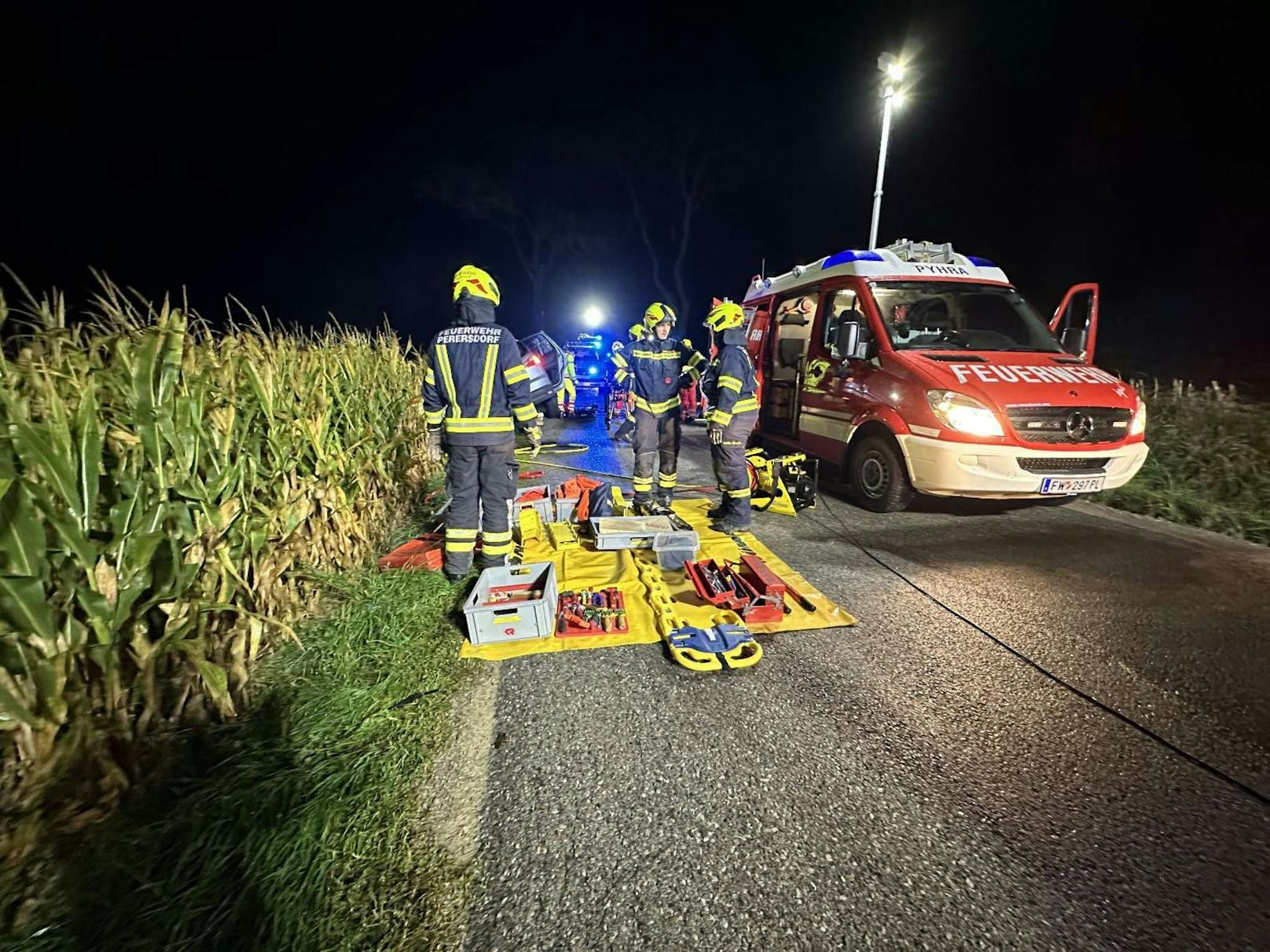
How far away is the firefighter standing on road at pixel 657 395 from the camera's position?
17.4 feet

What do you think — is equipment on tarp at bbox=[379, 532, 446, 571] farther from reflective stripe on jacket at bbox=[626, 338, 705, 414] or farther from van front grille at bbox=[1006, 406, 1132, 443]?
van front grille at bbox=[1006, 406, 1132, 443]

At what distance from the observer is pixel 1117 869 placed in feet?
5.49

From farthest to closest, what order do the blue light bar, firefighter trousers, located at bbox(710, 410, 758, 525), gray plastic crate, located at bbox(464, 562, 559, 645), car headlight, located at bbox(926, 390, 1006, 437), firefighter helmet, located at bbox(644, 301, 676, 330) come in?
the blue light bar
firefighter helmet, located at bbox(644, 301, 676, 330)
firefighter trousers, located at bbox(710, 410, 758, 525)
car headlight, located at bbox(926, 390, 1006, 437)
gray plastic crate, located at bbox(464, 562, 559, 645)

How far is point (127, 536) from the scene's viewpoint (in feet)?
6.50

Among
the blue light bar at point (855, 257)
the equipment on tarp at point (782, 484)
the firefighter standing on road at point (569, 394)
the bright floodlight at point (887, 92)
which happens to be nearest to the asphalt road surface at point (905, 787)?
the equipment on tarp at point (782, 484)

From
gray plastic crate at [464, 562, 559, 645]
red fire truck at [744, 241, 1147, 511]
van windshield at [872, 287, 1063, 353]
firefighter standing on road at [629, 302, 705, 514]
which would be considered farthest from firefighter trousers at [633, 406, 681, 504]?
gray plastic crate at [464, 562, 559, 645]

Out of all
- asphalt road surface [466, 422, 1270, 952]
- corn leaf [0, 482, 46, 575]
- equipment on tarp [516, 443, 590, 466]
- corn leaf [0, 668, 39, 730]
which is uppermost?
corn leaf [0, 482, 46, 575]

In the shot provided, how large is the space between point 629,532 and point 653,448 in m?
1.70

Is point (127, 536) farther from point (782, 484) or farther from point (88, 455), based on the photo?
point (782, 484)

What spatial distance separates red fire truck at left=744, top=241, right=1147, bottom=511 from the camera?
4.55m

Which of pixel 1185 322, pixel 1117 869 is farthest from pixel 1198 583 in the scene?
pixel 1185 322

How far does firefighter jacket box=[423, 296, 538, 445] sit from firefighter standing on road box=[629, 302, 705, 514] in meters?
1.78

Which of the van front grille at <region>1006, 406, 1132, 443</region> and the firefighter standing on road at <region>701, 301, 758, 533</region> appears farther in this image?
the firefighter standing on road at <region>701, 301, 758, 533</region>

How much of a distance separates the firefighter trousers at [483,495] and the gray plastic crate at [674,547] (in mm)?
1116
